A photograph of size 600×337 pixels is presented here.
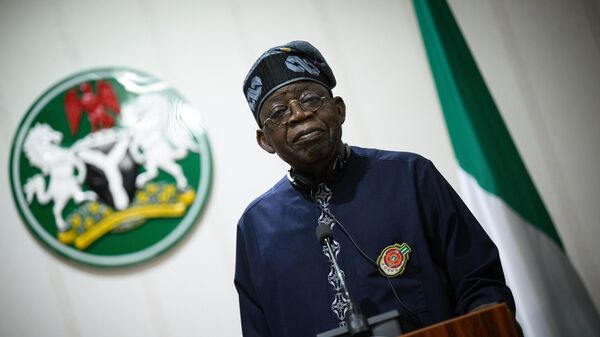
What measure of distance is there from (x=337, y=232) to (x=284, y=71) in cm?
54

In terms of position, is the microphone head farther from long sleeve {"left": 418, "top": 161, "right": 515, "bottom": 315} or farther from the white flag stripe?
the white flag stripe

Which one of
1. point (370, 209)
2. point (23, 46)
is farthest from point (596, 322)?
point (23, 46)

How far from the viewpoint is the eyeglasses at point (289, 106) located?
5.41 feet

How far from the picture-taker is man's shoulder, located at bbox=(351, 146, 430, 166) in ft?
5.62

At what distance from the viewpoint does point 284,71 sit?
1.68 metres

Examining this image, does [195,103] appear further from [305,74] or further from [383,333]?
[383,333]

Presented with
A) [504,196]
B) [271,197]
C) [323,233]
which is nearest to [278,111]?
[271,197]

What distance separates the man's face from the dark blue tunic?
14 centimetres

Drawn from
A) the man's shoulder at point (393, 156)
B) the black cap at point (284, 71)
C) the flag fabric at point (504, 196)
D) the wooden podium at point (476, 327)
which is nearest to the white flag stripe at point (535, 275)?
the flag fabric at point (504, 196)

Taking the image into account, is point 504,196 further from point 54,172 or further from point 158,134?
point 54,172

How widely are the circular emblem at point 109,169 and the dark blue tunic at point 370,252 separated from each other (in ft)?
2.72

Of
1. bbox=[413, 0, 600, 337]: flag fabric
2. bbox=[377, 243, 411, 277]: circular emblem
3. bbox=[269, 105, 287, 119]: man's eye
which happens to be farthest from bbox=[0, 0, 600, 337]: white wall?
bbox=[377, 243, 411, 277]: circular emblem

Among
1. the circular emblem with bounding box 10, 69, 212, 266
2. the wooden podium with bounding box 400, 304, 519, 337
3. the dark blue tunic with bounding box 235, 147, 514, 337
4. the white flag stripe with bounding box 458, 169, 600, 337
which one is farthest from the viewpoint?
the circular emblem with bounding box 10, 69, 212, 266

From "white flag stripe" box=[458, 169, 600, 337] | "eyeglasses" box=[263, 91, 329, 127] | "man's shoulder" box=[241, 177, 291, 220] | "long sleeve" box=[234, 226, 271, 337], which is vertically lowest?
"white flag stripe" box=[458, 169, 600, 337]
